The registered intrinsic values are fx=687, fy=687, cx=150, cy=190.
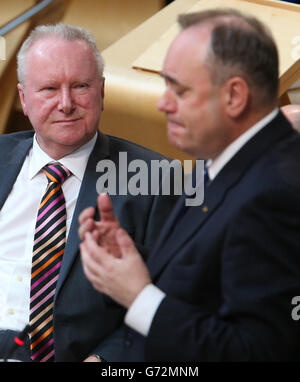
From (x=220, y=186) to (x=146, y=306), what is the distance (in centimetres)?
16

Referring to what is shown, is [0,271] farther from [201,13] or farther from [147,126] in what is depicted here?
[201,13]

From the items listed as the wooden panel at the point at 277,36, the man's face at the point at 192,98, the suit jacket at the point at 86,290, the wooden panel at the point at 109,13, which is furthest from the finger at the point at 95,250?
the wooden panel at the point at 109,13

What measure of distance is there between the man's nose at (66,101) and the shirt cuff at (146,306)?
0.38 metres

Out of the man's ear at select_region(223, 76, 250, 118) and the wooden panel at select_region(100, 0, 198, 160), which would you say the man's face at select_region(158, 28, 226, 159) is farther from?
the wooden panel at select_region(100, 0, 198, 160)

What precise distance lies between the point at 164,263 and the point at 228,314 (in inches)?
4.2

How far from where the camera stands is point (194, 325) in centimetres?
72

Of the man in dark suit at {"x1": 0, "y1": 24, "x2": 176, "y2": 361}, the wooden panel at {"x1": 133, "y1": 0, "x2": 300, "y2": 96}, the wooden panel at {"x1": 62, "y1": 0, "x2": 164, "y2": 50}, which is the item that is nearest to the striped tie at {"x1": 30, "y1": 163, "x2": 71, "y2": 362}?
the man in dark suit at {"x1": 0, "y1": 24, "x2": 176, "y2": 361}

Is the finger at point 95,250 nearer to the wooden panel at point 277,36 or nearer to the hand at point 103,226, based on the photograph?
the hand at point 103,226

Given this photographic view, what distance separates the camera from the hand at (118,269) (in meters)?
0.73

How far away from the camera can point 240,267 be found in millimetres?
701

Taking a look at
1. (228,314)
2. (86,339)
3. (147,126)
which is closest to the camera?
(228,314)

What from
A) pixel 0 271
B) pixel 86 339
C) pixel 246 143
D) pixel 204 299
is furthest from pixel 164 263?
pixel 0 271

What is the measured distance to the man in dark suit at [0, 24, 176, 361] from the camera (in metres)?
1.00

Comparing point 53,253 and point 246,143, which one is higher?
point 246,143
